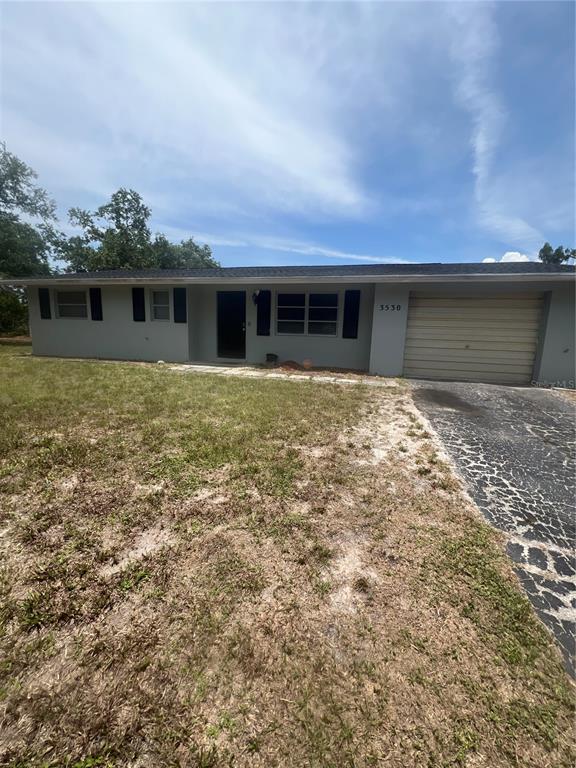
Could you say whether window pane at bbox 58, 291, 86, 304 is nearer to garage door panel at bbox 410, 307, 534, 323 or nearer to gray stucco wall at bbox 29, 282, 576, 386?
gray stucco wall at bbox 29, 282, 576, 386

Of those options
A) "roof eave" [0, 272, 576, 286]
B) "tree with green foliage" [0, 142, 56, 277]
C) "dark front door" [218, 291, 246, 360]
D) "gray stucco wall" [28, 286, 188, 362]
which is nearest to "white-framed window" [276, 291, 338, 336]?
"roof eave" [0, 272, 576, 286]

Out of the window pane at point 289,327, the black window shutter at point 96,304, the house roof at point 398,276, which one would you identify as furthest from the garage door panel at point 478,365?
the black window shutter at point 96,304

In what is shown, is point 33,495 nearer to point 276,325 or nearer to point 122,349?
point 276,325

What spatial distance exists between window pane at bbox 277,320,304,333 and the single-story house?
0.03 metres

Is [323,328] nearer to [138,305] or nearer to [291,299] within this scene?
[291,299]

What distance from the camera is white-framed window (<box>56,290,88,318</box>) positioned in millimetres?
10718

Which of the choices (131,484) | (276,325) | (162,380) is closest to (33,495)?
(131,484)

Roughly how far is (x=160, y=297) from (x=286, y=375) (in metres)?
5.05

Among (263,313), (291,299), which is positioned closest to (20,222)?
(263,313)

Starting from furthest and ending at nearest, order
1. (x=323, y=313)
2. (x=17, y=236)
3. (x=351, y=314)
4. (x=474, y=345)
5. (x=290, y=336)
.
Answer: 1. (x=17, y=236)
2. (x=290, y=336)
3. (x=323, y=313)
4. (x=351, y=314)
5. (x=474, y=345)

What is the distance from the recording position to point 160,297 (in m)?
10.1

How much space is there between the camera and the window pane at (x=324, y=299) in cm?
942

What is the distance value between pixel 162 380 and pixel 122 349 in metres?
4.42

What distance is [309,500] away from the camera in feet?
8.64
